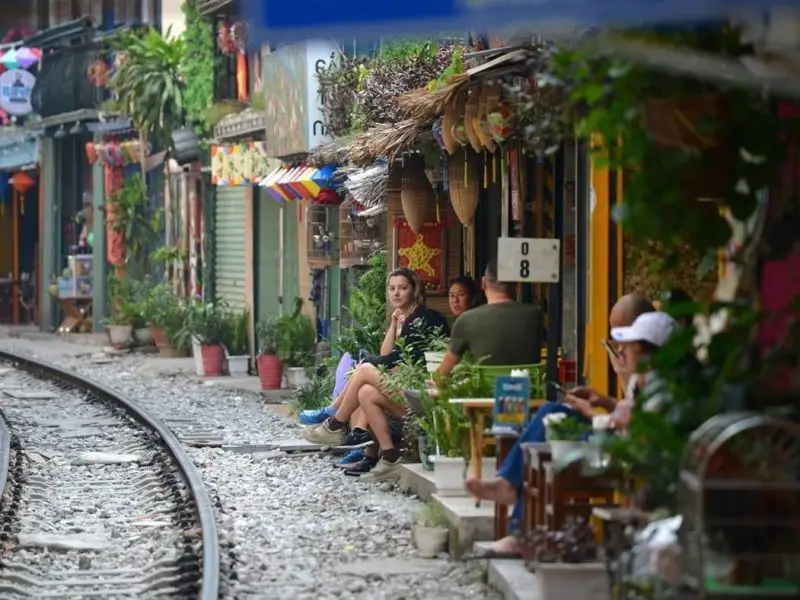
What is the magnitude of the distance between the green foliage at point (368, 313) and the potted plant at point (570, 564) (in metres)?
7.67

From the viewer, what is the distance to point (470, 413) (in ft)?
36.2

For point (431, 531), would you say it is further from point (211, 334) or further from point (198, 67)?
point (198, 67)

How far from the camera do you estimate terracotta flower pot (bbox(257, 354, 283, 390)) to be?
21031mm

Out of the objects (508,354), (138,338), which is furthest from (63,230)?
(508,354)

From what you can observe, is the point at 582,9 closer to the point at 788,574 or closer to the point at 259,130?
the point at 788,574

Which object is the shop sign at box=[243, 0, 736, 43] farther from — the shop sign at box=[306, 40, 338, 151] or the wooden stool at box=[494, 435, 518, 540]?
the shop sign at box=[306, 40, 338, 151]

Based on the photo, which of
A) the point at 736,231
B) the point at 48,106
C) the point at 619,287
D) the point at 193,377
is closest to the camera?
the point at 736,231

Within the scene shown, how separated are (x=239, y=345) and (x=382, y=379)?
1033 centimetres

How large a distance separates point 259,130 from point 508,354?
465 inches

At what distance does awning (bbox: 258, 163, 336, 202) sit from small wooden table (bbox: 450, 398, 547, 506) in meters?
8.53

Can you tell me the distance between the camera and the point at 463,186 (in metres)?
14.5

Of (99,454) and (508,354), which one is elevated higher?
(508,354)

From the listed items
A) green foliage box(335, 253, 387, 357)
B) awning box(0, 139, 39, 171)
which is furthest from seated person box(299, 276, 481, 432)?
awning box(0, 139, 39, 171)

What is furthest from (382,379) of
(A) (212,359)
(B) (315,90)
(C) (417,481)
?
(A) (212,359)
